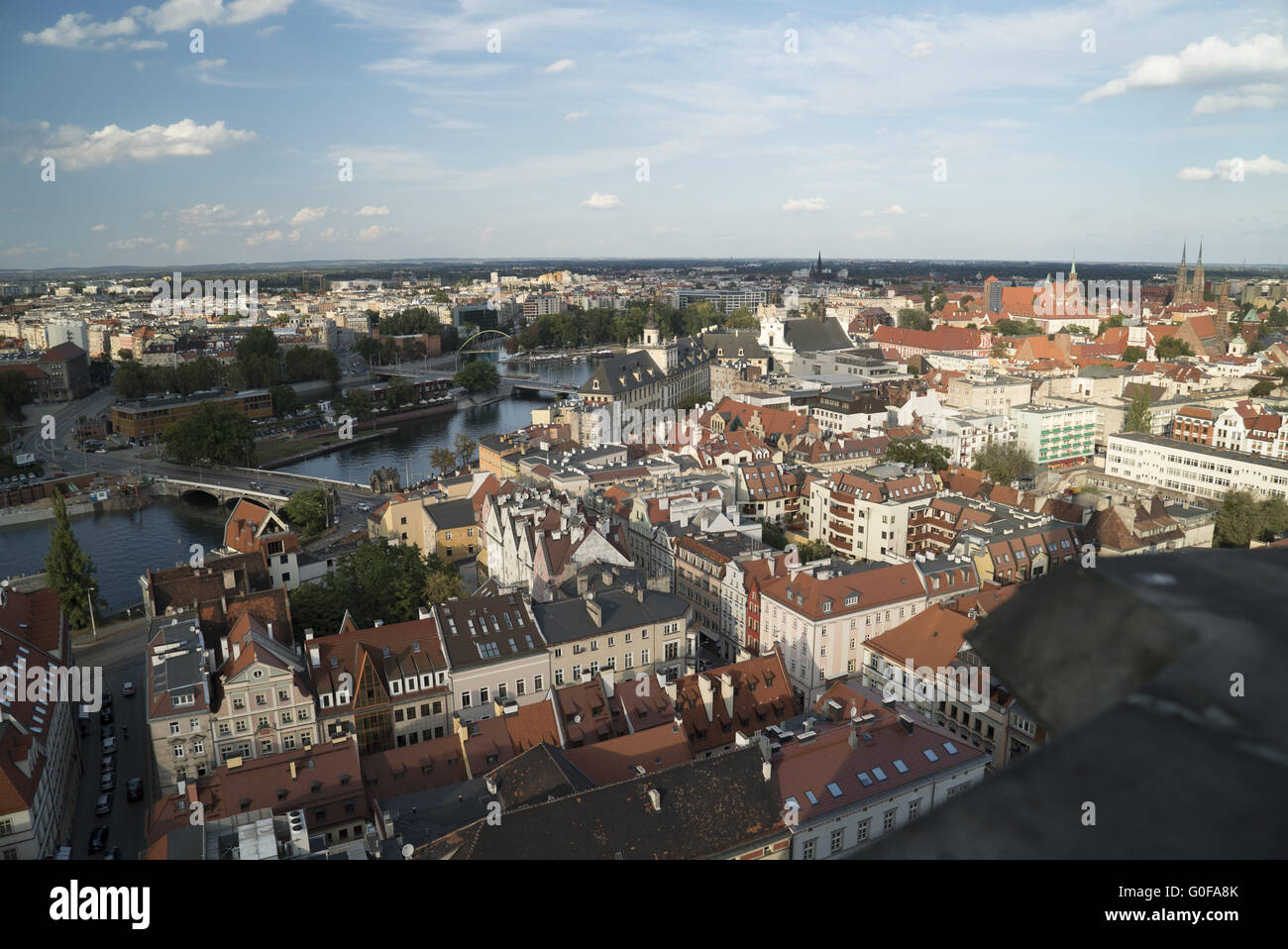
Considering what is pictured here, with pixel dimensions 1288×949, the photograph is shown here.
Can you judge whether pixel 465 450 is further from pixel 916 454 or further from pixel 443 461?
pixel 916 454

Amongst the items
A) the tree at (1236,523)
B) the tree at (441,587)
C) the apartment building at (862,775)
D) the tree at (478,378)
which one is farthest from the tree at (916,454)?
the tree at (478,378)

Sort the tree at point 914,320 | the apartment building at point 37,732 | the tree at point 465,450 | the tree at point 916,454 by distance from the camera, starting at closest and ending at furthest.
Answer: the apartment building at point 37,732, the tree at point 916,454, the tree at point 465,450, the tree at point 914,320

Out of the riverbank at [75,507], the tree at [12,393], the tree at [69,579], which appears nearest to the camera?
the tree at [69,579]

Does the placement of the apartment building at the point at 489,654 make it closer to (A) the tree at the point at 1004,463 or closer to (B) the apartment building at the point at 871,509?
(B) the apartment building at the point at 871,509

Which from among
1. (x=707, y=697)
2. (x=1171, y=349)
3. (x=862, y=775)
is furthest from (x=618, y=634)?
(x=1171, y=349)

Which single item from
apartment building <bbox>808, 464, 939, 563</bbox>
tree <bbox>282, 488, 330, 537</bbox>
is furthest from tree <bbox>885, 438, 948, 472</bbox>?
tree <bbox>282, 488, 330, 537</bbox>
